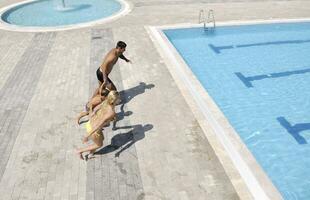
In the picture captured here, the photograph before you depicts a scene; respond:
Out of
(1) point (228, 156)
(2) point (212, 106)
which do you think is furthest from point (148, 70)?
(1) point (228, 156)

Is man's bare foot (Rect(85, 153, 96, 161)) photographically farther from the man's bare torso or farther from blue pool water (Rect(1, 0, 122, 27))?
blue pool water (Rect(1, 0, 122, 27))

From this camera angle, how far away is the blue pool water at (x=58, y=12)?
21.1 metres

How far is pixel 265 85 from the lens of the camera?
1299cm

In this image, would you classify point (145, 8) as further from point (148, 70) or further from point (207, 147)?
point (207, 147)

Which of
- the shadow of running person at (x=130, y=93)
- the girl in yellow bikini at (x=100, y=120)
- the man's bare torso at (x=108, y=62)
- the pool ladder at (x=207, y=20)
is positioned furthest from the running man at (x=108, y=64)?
the pool ladder at (x=207, y=20)

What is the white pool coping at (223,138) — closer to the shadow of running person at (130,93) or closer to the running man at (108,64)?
the shadow of running person at (130,93)

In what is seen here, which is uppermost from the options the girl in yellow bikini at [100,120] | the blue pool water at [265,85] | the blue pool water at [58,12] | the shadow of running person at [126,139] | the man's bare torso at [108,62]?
the man's bare torso at [108,62]

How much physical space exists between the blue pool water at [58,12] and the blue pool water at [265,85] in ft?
21.5

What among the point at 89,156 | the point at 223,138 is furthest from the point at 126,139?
the point at 223,138

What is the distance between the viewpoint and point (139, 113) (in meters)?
10.4

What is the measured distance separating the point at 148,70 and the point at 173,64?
1009mm

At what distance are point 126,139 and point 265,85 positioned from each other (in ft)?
20.6

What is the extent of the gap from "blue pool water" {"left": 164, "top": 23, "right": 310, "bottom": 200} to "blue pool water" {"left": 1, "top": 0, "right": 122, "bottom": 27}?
21.5ft

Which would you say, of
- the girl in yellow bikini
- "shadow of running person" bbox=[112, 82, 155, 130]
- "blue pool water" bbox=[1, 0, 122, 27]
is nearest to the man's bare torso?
"shadow of running person" bbox=[112, 82, 155, 130]
